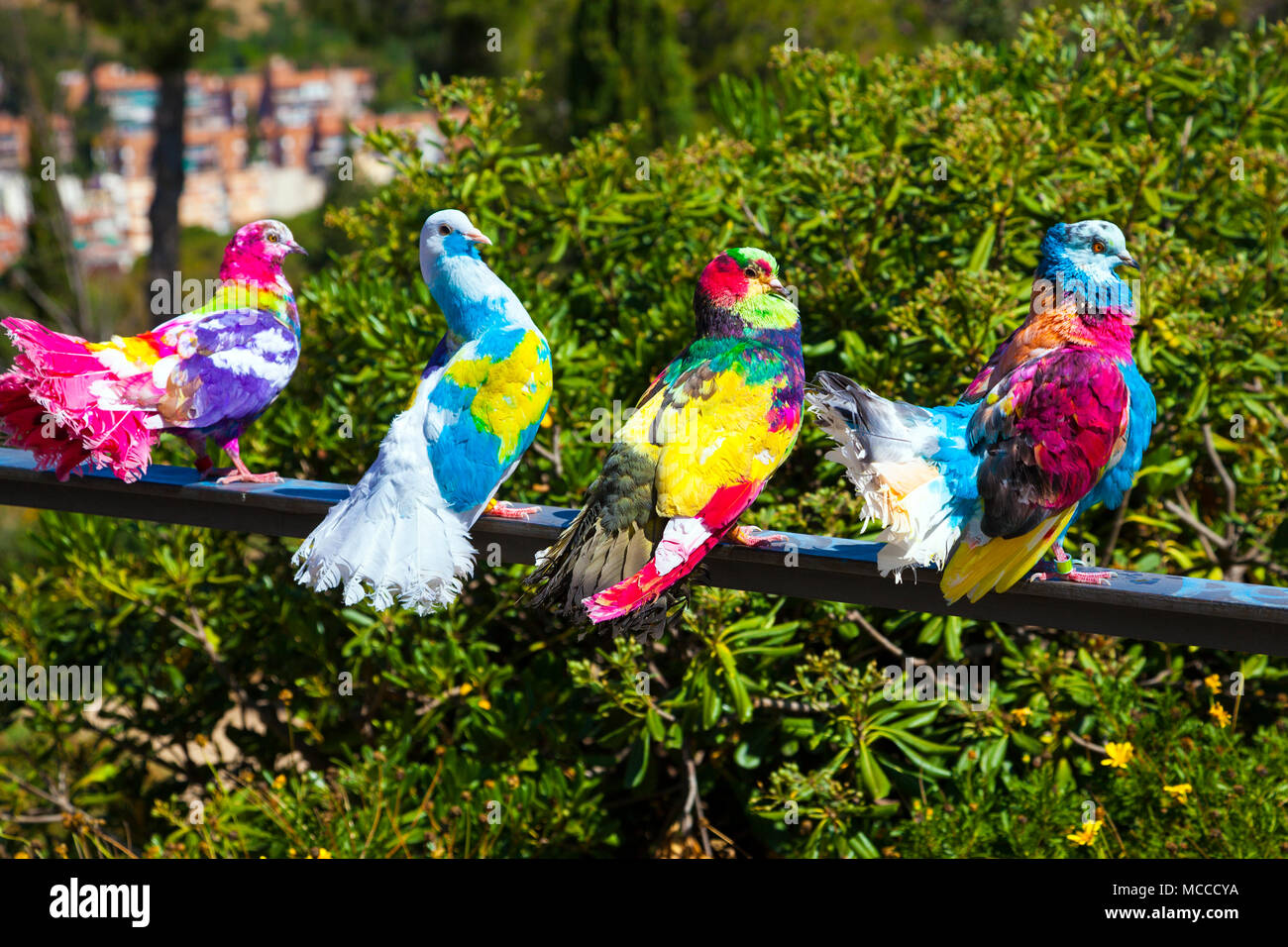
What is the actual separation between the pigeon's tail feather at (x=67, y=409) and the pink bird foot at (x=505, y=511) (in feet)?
3.39

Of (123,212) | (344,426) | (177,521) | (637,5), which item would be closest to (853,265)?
(344,426)

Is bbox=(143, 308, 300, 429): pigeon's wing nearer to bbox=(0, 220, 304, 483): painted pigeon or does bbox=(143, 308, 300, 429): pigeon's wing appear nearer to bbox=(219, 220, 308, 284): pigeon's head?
bbox=(0, 220, 304, 483): painted pigeon

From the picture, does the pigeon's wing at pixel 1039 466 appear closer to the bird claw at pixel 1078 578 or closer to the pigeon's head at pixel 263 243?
the bird claw at pixel 1078 578

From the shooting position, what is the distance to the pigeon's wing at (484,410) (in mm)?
3240

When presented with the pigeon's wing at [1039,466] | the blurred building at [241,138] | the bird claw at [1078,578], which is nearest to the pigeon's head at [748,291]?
the pigeon's wing at [1039,466]

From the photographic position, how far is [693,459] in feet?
9.97

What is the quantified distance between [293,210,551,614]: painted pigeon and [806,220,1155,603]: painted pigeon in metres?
0.87

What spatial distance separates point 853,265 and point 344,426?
Answer: 2.06 m

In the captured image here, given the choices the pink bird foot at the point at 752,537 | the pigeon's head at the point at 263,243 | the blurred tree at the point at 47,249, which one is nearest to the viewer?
the pink bird foot at the point at 752,537

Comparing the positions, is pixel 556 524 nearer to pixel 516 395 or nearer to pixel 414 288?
pixel 516 395

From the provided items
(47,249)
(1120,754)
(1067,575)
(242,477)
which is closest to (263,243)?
(242,477)

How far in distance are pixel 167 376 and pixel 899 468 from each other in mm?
2184

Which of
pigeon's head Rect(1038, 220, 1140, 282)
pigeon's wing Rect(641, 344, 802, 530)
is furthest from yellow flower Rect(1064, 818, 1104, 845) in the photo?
pigeon's head Rect(1038, 220, 1140, 282)

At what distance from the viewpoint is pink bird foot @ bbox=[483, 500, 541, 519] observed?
3.37m
